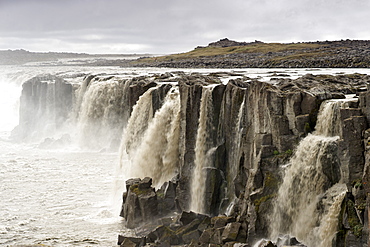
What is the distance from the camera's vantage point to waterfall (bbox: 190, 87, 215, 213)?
33469 mm

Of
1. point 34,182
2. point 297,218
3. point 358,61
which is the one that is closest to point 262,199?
point 297,218

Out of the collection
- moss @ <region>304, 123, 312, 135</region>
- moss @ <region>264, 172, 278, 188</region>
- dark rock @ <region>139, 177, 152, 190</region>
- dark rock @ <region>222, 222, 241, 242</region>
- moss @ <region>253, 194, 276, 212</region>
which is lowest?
dark rock @ <region>222, 222, 241, 242</region>

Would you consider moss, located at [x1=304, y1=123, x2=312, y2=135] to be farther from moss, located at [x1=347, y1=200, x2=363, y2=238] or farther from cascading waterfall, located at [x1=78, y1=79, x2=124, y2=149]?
cascading waterfall, located at [x1=78, y1=79, x2=124, y2=149]

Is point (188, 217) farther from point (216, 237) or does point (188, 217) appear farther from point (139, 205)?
point (139, 205)

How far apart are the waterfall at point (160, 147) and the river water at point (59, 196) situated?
2.11 meters

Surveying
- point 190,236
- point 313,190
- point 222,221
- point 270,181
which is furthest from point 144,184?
point 313,190

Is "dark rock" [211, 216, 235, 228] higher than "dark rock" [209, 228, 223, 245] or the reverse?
higher

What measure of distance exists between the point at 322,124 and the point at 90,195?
816 inches

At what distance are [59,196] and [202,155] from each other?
1267 centimetres

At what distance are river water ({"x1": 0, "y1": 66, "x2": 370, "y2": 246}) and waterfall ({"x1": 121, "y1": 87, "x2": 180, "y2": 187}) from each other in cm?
211

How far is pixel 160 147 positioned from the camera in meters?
39.0

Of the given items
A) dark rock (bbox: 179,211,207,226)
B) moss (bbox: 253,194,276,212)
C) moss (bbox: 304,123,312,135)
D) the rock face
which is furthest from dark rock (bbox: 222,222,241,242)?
moss (bbox: 304,123,312,135)

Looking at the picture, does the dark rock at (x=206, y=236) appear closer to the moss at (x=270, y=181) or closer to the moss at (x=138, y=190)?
the moss at (x=270, y=181)

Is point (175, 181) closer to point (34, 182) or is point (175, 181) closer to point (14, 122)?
point (34, 182)
